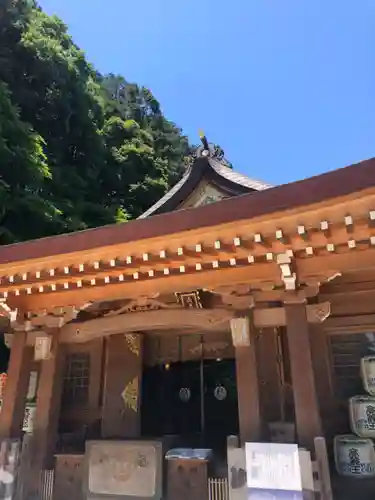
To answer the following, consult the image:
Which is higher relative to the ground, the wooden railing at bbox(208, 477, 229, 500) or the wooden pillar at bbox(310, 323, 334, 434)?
the wooden pillar at bbox(310, 323, 334, 434)

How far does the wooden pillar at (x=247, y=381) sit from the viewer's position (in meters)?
4.40

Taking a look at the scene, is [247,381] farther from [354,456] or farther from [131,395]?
[131,395]

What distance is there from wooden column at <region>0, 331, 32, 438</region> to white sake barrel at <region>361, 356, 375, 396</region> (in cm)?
457

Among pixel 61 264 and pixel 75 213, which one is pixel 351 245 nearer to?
pixel 61 264

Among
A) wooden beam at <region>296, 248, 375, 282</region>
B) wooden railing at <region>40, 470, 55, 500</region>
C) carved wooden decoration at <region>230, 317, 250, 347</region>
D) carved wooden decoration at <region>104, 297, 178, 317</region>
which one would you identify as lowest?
wooden railing at <region>40, 470, 55, 500</region>

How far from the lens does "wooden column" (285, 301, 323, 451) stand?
4.12 metres

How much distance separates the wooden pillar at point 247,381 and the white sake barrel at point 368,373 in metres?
1.46

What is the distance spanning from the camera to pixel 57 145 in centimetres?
1883

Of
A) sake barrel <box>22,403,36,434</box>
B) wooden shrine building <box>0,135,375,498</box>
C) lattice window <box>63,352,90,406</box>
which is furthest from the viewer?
lattice window <box>63,352,90,406</box>

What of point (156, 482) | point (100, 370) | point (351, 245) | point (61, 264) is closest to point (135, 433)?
point (100, 370)

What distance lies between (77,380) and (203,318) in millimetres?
3278

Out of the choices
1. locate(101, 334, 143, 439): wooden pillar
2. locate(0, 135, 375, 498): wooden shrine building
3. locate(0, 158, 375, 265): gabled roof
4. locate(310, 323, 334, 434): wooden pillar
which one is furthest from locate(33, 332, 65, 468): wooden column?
locate(310, 323, 334, 434): wooden pillar

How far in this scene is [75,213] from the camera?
655 inches

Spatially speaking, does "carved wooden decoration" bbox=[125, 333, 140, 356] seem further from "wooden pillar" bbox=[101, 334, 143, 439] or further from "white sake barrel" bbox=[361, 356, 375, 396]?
"white sake barrel" bbox=[361, 356, 375, 396]
